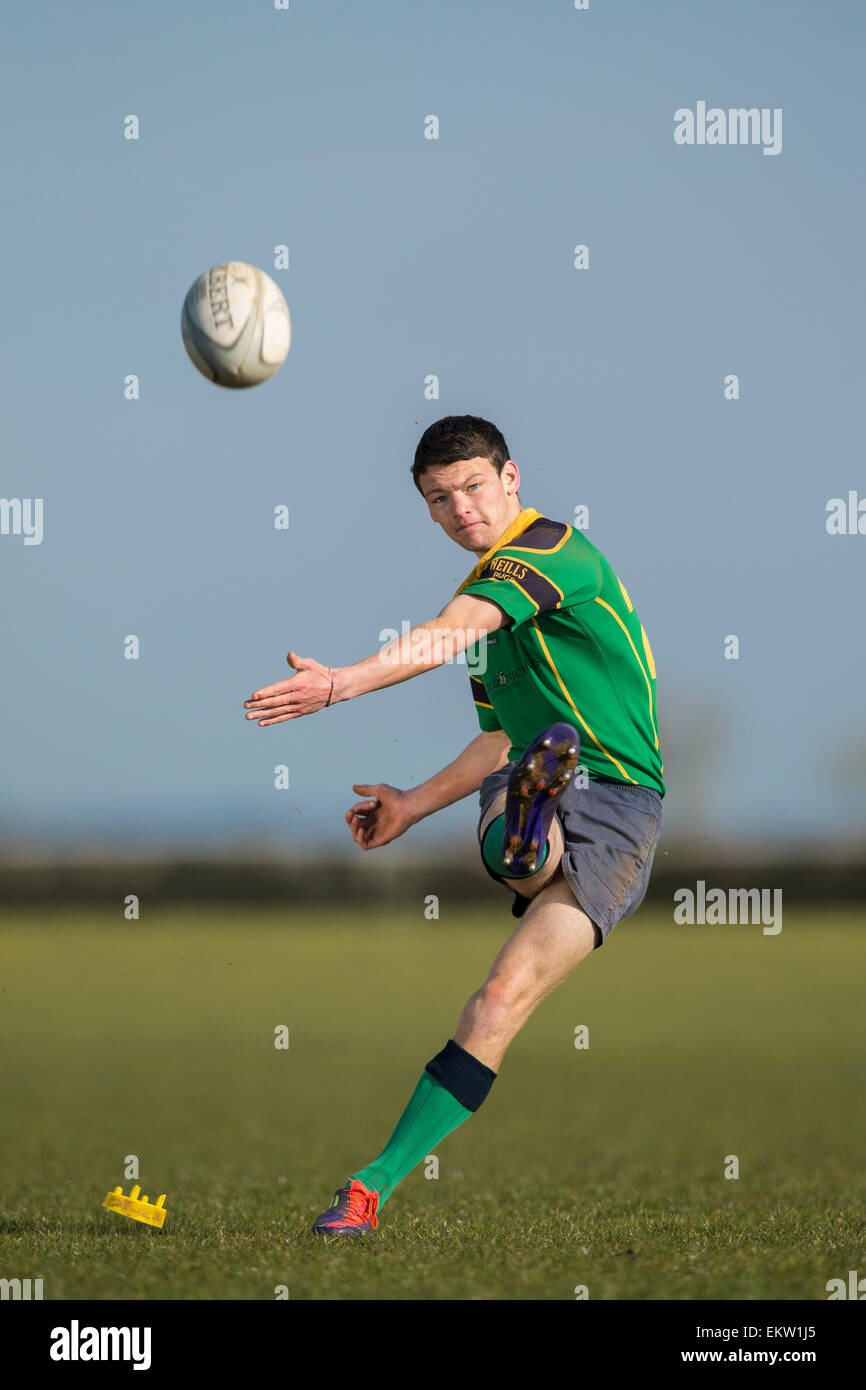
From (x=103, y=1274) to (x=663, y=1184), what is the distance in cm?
368

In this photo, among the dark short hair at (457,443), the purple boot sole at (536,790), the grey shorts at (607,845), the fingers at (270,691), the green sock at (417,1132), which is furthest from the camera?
the dark short hair at (457,443)

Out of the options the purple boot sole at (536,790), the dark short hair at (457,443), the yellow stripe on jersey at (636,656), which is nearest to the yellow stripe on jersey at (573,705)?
the yellow stripe on jersey at (636,656)

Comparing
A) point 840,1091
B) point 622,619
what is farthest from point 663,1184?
point 840,1091

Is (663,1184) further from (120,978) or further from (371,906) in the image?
(371,906)

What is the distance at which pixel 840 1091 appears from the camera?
47.8ft

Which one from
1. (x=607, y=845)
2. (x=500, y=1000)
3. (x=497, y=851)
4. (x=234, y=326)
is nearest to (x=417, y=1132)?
(x=500, y=1000)

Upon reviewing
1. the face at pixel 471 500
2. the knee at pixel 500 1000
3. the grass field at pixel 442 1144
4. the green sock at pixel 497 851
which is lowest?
the grass field at pixel 442 1144

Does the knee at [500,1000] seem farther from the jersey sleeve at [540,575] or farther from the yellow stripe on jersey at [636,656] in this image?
the jersey sleeve at [540,575]

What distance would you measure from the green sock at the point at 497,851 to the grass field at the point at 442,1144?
4.34 feet

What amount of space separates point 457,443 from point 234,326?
140 centimetres

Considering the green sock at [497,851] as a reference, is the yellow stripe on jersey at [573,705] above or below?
above

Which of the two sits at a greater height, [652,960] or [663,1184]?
[652,960]

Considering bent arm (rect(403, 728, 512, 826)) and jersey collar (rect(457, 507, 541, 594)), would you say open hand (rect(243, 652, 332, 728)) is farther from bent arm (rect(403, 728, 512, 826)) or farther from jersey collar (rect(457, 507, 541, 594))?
bent arm (rect(403, 728, 512, 826))

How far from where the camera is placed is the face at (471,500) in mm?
5992
